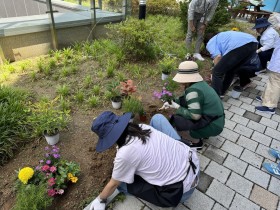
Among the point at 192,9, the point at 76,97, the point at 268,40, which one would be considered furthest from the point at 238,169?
the point at 192,9

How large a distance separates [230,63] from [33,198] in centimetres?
355

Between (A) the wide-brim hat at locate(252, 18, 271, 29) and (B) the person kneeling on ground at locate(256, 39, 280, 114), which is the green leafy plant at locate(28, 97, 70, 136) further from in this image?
(A) the wide-brim hat at locate(252, 18, 271, 29)

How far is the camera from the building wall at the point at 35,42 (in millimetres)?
4926

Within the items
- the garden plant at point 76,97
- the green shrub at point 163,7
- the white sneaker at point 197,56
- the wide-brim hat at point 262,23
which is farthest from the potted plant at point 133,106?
the green shrub at point 163,7

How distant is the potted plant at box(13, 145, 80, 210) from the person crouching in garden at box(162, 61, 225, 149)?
58.7 inches

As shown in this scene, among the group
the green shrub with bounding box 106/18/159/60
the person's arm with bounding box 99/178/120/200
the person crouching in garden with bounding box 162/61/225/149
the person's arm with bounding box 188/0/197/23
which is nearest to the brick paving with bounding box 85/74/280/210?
the person's arm with bounding box 99/178/120/200

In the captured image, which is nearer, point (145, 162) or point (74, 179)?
point (145, 162)

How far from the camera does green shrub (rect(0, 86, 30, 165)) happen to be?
2.65 m

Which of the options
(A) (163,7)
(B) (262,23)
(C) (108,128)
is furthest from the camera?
(A) (163,7)

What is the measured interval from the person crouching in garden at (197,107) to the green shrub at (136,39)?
2496 millimetres

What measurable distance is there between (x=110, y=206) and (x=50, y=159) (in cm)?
88

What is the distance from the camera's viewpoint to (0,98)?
3.22 meters

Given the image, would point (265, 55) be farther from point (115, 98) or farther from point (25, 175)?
point (25, 175)

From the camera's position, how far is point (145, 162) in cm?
181
